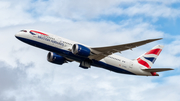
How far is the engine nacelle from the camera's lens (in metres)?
51.5

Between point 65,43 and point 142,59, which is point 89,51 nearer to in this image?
point 65,43

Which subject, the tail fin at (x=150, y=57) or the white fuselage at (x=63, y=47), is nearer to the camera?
the white fuselage at (x=63, y=47)

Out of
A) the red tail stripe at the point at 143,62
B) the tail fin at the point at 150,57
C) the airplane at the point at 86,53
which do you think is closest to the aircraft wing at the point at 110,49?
the airplane at the point at 86,53

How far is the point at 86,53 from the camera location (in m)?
44.8

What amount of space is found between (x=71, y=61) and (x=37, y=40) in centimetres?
983

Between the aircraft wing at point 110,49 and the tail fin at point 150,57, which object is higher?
the tail fin at point 150,57

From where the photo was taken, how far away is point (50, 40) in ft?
146

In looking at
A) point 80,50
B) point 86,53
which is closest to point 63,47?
point 80,50

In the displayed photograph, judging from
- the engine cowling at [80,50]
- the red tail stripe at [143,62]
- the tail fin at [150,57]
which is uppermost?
the tail fin at [150,57]

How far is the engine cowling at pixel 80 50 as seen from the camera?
44.1 meters

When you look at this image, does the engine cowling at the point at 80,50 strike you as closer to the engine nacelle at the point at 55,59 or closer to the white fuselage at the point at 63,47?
the white fuselage at the point at 63,47

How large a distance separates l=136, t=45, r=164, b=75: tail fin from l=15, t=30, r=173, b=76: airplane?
0.60 m

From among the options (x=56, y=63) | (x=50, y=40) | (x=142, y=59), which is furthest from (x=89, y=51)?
→ (x=142, y=59)

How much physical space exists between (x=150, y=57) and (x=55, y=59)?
17.8m
